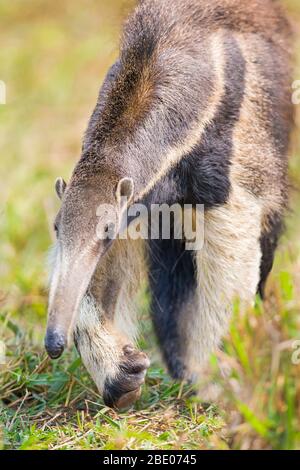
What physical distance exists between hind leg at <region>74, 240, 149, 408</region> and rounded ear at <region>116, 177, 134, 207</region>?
93 cm

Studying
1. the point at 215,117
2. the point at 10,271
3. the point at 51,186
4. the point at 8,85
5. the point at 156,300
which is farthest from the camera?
the point at 8,85

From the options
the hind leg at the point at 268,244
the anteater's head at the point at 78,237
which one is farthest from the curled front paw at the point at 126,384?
the hind leg at the point at 268,244

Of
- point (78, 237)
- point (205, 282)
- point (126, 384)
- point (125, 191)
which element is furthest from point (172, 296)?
point (78, 237)

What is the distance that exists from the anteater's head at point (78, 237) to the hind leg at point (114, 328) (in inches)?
35.8

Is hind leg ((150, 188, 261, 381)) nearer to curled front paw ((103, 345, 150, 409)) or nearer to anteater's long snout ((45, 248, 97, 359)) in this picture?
curled front paw ((103, 345, 150, 409))

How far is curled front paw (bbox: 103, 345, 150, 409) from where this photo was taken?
566 cm

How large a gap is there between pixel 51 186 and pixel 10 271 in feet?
5.75

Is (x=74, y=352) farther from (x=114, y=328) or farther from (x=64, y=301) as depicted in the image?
(x=64, y=301)

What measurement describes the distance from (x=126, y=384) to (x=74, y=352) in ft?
3.93

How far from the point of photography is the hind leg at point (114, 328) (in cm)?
568

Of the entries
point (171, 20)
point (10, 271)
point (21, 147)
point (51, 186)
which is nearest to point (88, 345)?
point (171, 20)

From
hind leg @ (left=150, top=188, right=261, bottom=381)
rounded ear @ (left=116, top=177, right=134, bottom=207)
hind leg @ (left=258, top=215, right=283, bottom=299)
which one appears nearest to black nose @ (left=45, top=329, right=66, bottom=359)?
rounded ear @ (left=116, top=177, right=134, bottom=207)

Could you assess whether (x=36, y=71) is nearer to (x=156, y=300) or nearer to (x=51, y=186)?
(x=51, y=186)
